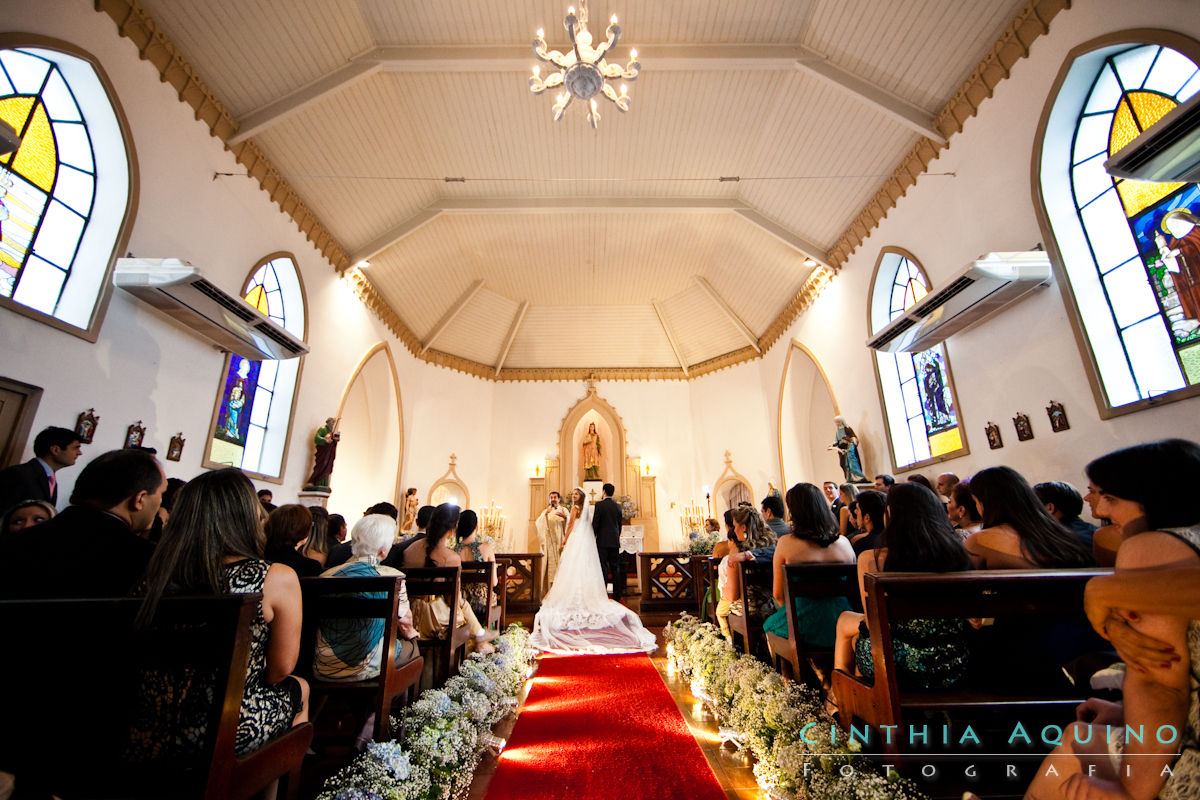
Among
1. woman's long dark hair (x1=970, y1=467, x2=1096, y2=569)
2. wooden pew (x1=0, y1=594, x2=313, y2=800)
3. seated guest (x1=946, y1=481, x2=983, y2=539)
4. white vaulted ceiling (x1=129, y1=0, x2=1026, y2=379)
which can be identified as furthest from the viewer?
white vaulted ceiling (x1=129, y1=0, x2=1026, y2=379)

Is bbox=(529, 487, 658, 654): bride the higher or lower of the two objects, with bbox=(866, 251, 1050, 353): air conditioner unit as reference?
lower

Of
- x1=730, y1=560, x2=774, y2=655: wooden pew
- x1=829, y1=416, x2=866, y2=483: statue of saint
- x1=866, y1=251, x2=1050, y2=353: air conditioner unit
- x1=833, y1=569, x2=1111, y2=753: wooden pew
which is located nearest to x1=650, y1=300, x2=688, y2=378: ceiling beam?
x1=829, y1=416, x2=866, y2=483: statue of saint

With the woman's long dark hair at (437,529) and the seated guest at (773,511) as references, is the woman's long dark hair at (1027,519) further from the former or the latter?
the woman's long dark hair at (437,529)

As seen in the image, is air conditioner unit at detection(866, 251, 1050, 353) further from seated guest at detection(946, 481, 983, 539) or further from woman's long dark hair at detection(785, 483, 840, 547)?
woman's long dark hair at detection(785, 483, 840, 547)

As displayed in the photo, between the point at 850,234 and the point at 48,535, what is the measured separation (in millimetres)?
8537

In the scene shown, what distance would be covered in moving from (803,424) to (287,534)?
1004 cm

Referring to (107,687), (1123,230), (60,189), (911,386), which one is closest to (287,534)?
(107,687)

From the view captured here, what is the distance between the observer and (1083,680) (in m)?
1.57

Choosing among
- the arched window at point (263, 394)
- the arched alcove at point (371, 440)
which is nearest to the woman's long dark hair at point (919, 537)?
the arched window at point (263, 394)

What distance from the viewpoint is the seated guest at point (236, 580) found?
1.36m

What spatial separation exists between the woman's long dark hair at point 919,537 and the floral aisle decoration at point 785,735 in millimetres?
641

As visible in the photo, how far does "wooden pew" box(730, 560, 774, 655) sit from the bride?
1672mm

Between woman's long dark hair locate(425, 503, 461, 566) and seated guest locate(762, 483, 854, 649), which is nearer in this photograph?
seated guest locate(762, 483, 854, 649)

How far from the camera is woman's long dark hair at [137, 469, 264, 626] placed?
139 centimetres
